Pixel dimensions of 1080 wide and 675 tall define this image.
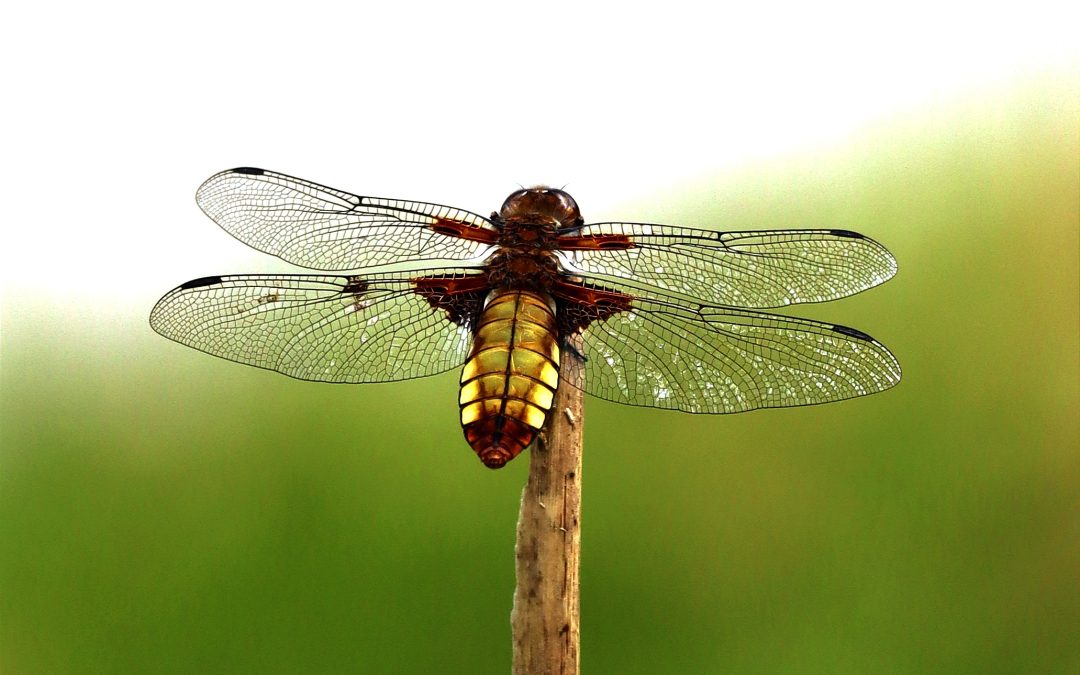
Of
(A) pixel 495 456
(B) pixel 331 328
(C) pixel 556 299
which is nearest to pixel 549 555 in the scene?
(A) pixel 495 456

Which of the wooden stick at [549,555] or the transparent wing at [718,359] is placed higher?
the transparent wing at [718,359]

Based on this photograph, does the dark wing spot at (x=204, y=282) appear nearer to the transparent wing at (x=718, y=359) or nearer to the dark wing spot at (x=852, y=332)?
the transparent wing at (x=718, y=359)

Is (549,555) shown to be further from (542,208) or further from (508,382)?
(542,208)

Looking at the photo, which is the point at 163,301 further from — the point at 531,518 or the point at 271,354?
the point at 531,518

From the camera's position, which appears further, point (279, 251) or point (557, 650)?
point (279, 251)

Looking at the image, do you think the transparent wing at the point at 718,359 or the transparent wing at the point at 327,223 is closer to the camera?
the transparent wing at the point at 718,359

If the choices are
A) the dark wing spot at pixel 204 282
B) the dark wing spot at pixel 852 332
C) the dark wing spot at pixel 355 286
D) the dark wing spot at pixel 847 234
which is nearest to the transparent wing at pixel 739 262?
the dark wing spot at pixel 847 234

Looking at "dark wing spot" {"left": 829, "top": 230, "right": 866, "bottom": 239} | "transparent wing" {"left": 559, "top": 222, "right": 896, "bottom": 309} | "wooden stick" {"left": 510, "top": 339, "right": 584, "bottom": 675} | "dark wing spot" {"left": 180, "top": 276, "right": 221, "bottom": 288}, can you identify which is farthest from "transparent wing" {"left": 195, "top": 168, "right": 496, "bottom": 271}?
"dark wing spot" {"left": 829, "top": 230, "right": 866, "bottom": 239}

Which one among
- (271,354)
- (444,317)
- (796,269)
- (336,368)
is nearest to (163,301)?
(271,354)
